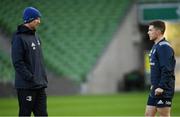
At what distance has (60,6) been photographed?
90.7ft

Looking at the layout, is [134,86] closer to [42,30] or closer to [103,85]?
[103,85]

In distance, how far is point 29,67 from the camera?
9.33m

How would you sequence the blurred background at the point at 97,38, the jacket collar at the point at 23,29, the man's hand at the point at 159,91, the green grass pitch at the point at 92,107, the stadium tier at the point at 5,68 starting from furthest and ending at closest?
the blurred background at the point at 97,38 → the stadium tier at the point at 5,68 → the green grass pitch at the point at 92,107 → the man's hand at the point at 159,91 → the jacket collar at the point at 23,29

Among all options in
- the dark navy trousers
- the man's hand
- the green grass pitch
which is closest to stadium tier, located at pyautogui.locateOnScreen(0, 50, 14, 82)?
the green grass pitch

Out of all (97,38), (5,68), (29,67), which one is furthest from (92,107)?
(29,67)

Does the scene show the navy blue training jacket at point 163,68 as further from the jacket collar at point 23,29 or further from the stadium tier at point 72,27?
the stadium tier at point 72,27

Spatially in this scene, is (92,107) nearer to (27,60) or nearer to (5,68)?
(5,68)

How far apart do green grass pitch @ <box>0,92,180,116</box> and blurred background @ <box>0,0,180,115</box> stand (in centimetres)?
352

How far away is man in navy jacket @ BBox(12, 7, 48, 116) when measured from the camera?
9234mm

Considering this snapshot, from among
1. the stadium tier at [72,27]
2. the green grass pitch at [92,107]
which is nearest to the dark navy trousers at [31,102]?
the green grass pitch at [92,107]

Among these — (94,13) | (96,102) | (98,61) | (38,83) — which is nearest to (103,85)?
(98,61)

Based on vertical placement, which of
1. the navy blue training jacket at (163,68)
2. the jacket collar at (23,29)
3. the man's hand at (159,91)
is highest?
the jacket collar at (23,29)

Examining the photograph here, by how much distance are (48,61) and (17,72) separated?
16.4 meters

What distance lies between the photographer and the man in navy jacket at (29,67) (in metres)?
9.23
